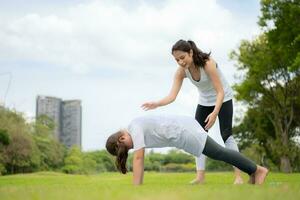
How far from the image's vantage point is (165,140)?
6285 millimetres

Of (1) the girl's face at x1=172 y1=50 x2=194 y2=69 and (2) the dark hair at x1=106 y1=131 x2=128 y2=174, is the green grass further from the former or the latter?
(1) the girl's face at x1=172 y1=50 x2=194 y2=69

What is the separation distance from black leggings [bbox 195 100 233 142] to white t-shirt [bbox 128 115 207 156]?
4.67 ft

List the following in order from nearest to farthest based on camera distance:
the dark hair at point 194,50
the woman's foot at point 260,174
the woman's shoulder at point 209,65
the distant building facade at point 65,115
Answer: the woman's foot at point 260,174
the dark hair at point 194,50
the woman's shoulder at point 209,65
the distant building facade at point 65,115

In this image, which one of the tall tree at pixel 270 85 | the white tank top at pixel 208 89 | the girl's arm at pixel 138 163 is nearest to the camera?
the girl's arm at pixel 138 163

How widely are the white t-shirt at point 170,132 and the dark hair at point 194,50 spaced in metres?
1.11

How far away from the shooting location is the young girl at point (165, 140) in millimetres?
6040

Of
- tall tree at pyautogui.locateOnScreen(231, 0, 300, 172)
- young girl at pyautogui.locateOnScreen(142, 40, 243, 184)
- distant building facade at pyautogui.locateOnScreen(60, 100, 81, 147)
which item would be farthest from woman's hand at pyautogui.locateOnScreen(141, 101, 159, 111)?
distant building facade at pyautogui.locateOnScreen(60, 100, 81, 147)

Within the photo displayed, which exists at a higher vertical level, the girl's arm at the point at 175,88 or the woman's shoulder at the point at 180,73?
the woman's shoulder at the point at 180,73

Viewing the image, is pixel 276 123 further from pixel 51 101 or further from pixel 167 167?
pixel 51 101

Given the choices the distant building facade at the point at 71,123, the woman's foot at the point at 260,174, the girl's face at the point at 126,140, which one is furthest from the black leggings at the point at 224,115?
the distant building facade at the point at 71,123

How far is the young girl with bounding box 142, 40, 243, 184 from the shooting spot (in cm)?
700

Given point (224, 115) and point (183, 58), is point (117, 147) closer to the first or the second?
point (183, 58)

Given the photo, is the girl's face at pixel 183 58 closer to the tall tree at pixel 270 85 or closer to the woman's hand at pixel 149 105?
the woman's hand at pixel 149 105

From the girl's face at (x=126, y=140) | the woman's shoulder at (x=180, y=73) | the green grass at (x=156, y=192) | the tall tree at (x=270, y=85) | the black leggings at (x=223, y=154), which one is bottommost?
the green grass at (x=156, y=192)
